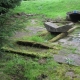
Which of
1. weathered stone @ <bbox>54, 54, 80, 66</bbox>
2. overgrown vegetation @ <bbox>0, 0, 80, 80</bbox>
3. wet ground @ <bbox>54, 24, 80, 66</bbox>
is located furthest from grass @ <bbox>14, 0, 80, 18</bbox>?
overgrown vegetation @ <bbox>0, 0, 80, 80</bbox>

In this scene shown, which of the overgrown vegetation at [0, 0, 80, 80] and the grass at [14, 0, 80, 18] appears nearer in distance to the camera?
the overgrown vegetation at [0, 0, 80, 80]

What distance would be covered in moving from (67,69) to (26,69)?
996 millimetres

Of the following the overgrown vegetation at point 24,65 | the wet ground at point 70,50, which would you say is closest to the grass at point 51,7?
the wet ground at point 70,50

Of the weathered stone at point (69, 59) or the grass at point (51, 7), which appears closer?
the weathered stone at point (69, 59)

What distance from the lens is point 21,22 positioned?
464 centimetres

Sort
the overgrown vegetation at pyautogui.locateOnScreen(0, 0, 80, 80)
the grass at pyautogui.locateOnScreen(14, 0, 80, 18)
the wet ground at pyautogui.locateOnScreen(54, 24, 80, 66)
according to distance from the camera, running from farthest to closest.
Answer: the grass at pyautogui.locateOnScreen(14, 0, 80, 18)
the wet ground at pyautogui.locateOnScreen(54, 24, 80, 66)
the overgrown vegetation at pyautogui.locateOnScreen(0, 0, 80, 80)

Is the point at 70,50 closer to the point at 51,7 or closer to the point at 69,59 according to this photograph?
the point at 69,59

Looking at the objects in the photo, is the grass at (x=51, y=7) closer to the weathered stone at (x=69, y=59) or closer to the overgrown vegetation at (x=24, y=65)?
the weathered stone at (x=69, y=59)

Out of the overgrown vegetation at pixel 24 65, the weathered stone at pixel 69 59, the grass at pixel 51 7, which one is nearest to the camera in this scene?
the overgrown vegetation at pixel 24 65

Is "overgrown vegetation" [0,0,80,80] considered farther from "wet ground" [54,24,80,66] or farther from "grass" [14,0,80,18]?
"grass" [14,0,80,18]

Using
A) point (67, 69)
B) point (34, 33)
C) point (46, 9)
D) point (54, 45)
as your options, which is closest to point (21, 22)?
point (67, 69)

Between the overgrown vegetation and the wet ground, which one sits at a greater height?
the overgrown vegetation

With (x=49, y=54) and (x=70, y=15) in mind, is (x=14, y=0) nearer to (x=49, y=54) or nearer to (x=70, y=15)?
(x=70, y=15)

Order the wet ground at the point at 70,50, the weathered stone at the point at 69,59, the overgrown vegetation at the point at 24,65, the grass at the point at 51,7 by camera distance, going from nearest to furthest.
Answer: the overgrown vegetation at the point at 24,65 → the weathered stone at the point at 69,59 → the wet ground at the point at 70,50 → the grass at the point at 51,7
